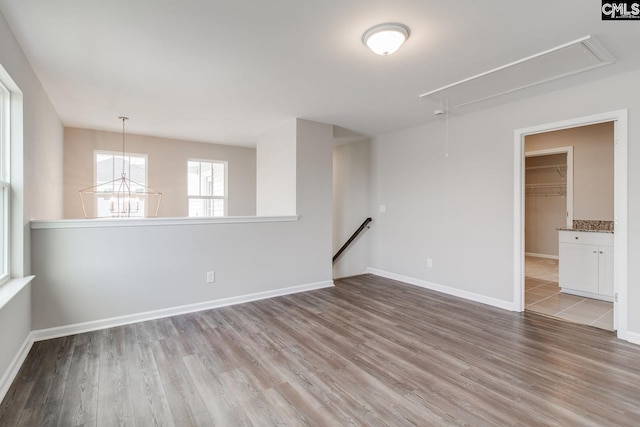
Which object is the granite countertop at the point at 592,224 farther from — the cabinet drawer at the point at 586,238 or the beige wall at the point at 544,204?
the beige wall at the point at 544,204

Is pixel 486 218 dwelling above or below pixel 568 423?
above

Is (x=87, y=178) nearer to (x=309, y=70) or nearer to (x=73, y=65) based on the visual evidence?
(x=73, y=65)

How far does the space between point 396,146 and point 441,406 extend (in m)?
3.97

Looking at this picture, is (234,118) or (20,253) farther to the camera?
(234,118)

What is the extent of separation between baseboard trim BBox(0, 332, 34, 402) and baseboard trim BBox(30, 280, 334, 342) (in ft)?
0.53

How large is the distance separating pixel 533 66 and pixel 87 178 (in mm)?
6211

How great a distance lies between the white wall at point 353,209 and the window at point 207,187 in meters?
2.41

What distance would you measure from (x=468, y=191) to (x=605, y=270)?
1.97 metres

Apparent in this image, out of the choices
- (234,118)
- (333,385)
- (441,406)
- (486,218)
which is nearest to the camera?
(441,406)

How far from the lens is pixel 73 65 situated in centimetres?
272

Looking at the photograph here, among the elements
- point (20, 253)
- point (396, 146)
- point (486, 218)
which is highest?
point (396, 146)

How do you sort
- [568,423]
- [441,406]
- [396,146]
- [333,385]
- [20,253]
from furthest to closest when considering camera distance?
1. [396,146]
2. [20,253]
3. [333,385]
4. [441,406]
5. [568,423]

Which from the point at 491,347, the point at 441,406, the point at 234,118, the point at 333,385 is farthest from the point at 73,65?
the point at 491,347

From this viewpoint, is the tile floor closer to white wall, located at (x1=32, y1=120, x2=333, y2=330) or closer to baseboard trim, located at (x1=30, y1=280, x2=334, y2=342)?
white wall, located at (x1=32, y1=120, x2=333, y2=330)
